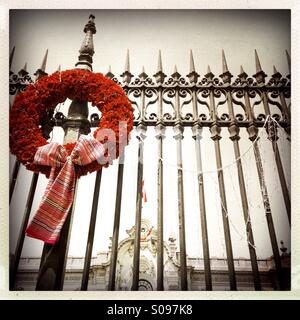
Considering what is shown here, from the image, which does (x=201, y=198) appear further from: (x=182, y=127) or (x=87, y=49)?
(x=87, y=49)

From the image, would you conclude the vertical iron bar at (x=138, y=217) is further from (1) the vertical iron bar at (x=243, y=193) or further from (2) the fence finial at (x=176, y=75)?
(1) the vertical iron bar at (x=243, y=193)

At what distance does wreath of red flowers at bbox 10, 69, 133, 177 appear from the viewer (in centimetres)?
397

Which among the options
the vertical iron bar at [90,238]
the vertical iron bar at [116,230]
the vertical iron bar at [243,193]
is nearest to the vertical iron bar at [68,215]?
the vertical iron bar at [90,238]

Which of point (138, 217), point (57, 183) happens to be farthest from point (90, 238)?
point (57, 183)

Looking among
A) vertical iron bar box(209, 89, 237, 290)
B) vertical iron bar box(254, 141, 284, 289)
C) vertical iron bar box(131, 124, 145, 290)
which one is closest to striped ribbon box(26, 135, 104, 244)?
vertical iron bar box(131, 124, 145, 290)

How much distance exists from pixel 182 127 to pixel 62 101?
1.60 m

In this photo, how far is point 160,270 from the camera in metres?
3.63

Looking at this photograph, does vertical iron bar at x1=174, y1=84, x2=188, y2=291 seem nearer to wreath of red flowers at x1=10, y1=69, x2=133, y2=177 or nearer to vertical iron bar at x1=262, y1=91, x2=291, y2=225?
wreath of red flowers at x1=10, y1=69, x2=133, y2=177

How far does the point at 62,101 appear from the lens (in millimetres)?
4344

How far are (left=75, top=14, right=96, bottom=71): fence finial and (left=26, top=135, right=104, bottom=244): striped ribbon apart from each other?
3.89 ft
